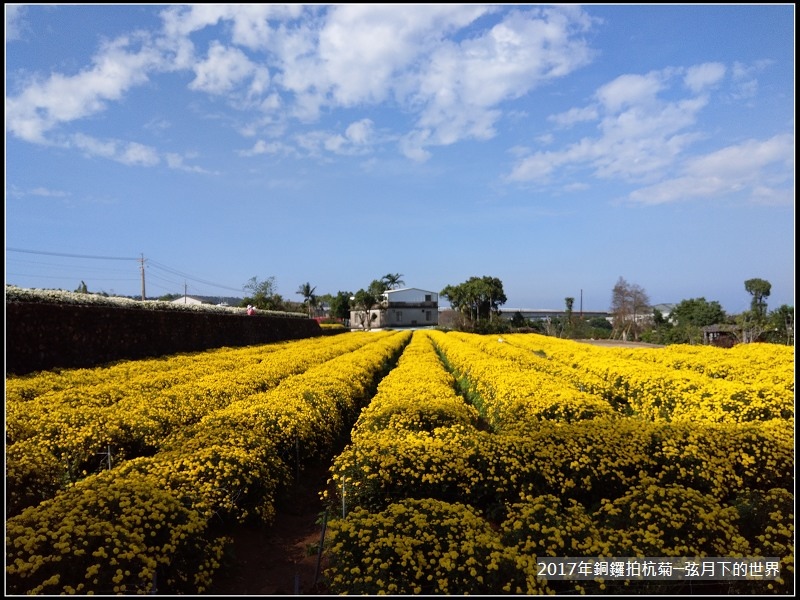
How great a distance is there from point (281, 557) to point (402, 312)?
69.1 meters

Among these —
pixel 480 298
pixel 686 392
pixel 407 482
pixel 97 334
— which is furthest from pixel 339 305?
pixel 407 482

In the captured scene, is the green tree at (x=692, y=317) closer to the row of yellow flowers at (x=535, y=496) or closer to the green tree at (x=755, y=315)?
the green tree at (x=755, y=315)

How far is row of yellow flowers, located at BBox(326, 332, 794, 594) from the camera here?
321cm

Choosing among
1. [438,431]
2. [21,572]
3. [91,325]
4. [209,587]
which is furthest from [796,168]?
[91,325]

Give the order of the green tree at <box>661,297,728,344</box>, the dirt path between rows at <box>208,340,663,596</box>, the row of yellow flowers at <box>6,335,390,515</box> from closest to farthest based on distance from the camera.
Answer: the dirt path between rows at <box>208,340,663,596</box>
the row of yellow flowers at <box>6,335,390,515</box>
the green tree at <box>661,297,728,344</box>

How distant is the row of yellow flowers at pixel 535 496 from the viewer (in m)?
3.21

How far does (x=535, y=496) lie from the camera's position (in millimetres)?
4809

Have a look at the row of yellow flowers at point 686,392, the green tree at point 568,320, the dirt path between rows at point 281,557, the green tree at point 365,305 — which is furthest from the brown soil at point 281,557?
the green tree at point 365,305

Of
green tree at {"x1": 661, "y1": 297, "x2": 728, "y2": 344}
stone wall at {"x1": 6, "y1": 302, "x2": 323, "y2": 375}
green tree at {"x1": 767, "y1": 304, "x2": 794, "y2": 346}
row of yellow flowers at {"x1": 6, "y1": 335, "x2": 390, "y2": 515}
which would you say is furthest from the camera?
green tree at {"x1": 661, "y1": 297, "x2": 728, "y2": 344}

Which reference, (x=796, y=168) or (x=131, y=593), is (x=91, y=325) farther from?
(x=796, y=168)

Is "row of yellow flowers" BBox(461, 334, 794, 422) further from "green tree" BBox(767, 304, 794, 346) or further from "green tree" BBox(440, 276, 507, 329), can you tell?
"green tree" BBox(440, 276, 507, 329)

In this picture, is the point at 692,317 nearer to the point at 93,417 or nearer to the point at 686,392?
the point at 686,392

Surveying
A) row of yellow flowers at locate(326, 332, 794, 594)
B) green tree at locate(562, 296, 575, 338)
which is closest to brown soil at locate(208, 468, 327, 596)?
row of yellow flowers at locate(326, 332, 794, 594)

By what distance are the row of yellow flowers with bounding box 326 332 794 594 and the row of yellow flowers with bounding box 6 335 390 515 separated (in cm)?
287
